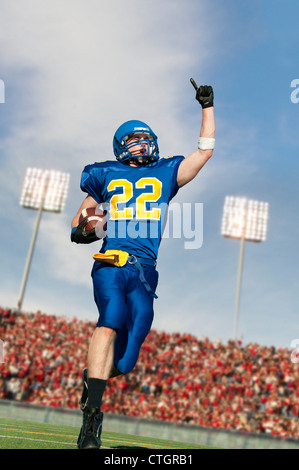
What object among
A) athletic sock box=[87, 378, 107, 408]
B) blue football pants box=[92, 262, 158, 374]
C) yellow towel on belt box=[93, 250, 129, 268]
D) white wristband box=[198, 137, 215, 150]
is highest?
white wristband box=[198, 137, 215, 150]

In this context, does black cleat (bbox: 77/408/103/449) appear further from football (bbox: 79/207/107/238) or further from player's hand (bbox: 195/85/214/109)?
player's hand (bbox: 195/85/214/109)

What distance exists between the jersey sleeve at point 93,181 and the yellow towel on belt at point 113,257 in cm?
56

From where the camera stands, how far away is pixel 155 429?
11.9 metres

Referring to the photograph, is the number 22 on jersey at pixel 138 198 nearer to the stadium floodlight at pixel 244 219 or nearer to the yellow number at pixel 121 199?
the yellow number at pixel 121 199

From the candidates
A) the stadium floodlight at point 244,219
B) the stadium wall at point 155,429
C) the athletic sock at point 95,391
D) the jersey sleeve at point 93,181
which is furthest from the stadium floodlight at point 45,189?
the athletic sock at point 95,391

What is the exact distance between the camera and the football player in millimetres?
3061

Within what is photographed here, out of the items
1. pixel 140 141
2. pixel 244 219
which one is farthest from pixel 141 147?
pixel 244 219

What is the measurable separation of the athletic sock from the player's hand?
187 centimetres

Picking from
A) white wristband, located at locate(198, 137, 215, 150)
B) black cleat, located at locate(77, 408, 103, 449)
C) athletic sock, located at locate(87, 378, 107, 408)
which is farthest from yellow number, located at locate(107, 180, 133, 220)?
black cleat, located at locate(77, 408, 103, 449)

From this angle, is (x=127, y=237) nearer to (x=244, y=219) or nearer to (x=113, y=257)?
(x=113, y=257)

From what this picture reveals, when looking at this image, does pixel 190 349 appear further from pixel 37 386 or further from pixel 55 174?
pixel 55 174

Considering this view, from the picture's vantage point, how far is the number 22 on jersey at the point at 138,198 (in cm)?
349

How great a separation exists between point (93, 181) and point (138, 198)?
15.4 inches
